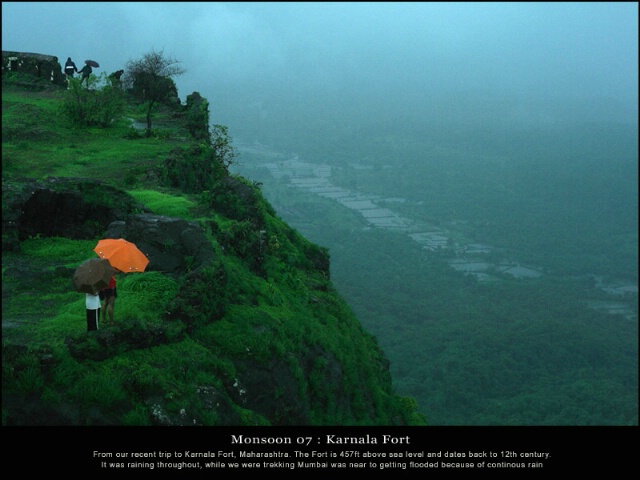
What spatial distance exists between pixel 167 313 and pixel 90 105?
15989mm

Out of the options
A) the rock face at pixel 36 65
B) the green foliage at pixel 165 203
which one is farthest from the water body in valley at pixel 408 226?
the green foliage at pixel 165 203

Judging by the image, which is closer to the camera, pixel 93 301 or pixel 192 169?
→ pixel 93 301

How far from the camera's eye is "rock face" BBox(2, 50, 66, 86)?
31594mm

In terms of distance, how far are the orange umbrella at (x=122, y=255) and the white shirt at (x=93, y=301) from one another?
1266 mm

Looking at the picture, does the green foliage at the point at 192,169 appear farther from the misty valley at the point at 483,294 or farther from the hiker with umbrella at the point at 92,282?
the misty valley at the point at 483,294

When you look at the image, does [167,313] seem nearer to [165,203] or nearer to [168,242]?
[168,242]

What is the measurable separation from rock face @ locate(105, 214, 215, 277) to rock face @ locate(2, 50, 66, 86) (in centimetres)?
2008

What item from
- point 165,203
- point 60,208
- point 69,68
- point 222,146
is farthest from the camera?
point 69,68

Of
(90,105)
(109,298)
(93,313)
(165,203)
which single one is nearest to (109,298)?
(109,298)

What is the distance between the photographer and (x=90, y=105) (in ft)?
85.7

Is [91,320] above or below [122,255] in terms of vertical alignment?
below

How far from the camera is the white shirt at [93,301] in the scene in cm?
1123

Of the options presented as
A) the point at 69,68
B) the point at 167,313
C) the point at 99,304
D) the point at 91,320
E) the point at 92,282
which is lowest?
the point at 167,313

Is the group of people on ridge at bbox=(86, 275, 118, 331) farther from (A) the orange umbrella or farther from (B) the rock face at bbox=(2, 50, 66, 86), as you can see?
(B) the rock face at bbox=(2, 50, 66, 86)
